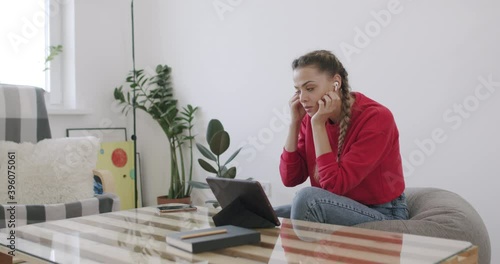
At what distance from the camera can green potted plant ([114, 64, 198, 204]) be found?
342cm

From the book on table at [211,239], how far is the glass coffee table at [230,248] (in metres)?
0.02

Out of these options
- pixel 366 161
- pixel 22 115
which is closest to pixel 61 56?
pixel 22 115

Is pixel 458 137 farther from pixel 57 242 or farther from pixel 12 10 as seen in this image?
pixel 12 10

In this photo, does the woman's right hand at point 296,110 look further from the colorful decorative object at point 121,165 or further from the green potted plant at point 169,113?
the colorful decorative object at point 121,165

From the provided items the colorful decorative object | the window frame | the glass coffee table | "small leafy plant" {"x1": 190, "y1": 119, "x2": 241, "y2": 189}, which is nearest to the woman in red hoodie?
the glass coffee table

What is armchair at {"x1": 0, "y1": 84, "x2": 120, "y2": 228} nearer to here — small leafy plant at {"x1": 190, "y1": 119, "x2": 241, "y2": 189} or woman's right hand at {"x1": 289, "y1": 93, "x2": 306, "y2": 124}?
small leafy plant at {"x1": 190, "y1": 119, "x2": 241, "y2": 189}

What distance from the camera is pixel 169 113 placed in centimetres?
343

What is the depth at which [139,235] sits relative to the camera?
4.51 ft

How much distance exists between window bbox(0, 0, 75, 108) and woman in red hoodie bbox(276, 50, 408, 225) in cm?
212

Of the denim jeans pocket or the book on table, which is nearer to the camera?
the book on table

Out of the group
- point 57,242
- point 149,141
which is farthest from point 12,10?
point 57,242

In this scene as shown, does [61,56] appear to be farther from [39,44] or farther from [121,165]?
[121,165]

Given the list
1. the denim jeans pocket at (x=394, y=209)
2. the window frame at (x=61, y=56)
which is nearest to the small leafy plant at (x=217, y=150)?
the window frame at (x=61, y=56)

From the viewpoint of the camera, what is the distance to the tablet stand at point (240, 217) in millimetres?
1416
